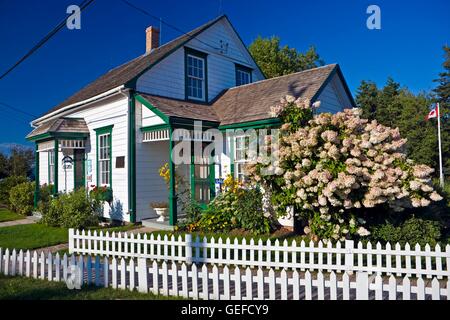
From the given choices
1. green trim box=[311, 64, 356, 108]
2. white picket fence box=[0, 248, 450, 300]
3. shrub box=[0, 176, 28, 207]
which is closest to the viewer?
white picket fence box=[0, 248, 450, 300]

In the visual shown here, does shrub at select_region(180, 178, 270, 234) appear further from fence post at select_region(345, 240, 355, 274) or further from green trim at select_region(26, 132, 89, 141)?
green trim at select_region(26, 132, 89, 141)

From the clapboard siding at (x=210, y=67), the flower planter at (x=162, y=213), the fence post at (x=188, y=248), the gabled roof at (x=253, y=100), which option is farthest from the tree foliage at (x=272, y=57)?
the fence post at (x=188, y=248)

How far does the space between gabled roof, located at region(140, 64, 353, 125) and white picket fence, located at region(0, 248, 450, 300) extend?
5.56 metres

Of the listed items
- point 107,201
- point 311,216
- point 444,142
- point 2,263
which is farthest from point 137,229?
point 444,142

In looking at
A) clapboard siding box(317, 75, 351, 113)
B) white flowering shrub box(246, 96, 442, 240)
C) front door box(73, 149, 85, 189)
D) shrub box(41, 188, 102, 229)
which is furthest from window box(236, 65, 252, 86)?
white flowering shrub box(246, 96, 442, 240)

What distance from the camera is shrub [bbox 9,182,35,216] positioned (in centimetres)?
1523

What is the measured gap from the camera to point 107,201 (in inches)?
478

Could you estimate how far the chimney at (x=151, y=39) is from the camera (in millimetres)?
16750

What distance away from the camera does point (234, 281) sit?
16.6 ft

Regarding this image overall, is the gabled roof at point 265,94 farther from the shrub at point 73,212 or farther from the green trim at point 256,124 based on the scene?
the shrub at point 73,212

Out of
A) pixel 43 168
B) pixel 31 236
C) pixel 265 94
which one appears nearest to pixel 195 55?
pixel 265 94

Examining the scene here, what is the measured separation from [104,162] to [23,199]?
5.66 metres
